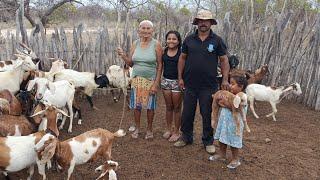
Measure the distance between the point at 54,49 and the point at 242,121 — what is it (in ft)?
17.5

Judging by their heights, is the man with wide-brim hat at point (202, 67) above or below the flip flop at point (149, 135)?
above

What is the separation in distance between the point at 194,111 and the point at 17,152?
2602 mm

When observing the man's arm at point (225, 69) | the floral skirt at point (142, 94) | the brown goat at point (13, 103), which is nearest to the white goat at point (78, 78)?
the brown goat at point (13, 103)

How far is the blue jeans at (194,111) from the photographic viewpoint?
5.43 meters

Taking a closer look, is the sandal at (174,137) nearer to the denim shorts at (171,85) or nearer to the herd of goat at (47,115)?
the denim shorts at (171,85)

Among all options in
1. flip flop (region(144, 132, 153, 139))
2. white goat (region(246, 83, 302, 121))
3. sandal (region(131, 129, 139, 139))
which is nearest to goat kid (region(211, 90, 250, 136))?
flip flop (region(144, 132, 153, 139))

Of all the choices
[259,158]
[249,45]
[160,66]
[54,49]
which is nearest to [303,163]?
[259,158]

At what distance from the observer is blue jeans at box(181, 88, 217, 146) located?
5.43m

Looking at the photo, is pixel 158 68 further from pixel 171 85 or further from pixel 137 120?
pixel 137 120

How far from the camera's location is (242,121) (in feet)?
16.3

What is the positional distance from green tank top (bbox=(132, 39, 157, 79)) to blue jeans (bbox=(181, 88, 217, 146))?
671 mm

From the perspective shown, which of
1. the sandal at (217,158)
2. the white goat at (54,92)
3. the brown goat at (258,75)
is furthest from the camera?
the brown goat at (258,75)

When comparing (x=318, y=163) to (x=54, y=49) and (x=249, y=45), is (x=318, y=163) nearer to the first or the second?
(x=249, y=45)

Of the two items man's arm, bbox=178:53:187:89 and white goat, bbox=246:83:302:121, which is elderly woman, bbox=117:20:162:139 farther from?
white goat, bbox=246:83:302:121
